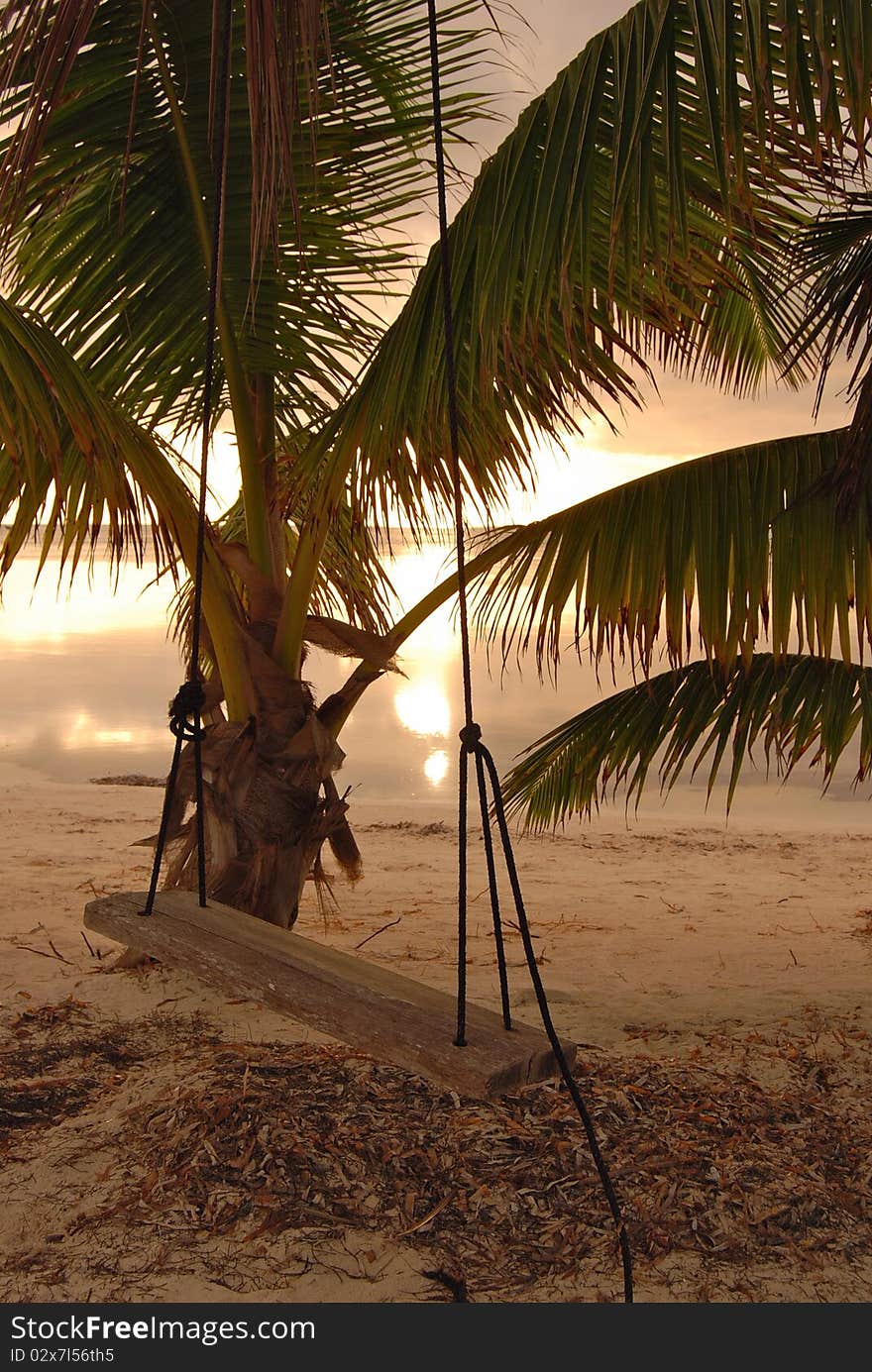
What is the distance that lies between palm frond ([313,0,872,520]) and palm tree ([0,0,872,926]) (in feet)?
0.04

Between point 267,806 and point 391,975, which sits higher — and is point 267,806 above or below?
above

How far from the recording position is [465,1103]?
3504mm

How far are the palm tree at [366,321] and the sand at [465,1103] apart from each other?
77 cm

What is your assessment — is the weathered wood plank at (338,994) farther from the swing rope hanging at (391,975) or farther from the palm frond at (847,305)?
the palm frond at (847,305)

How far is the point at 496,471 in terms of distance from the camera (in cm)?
425

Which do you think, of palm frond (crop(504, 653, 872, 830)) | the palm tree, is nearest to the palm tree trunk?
the palm tree

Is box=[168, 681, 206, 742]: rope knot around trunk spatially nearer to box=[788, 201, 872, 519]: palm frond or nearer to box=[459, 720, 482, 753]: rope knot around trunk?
box=[459, 720, 482, 753]: rope knot around trunk

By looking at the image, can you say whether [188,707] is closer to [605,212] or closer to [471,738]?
[471,738]

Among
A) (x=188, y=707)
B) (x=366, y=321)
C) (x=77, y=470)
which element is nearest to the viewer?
(x=188, y=707)

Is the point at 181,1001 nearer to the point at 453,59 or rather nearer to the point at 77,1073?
the point at 77,1073

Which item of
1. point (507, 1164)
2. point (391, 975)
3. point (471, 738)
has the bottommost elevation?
point (507, 1164)

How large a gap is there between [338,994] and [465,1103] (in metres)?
1.43

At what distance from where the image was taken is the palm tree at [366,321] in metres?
2.88

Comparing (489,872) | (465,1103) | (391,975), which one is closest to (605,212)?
(489,872)
